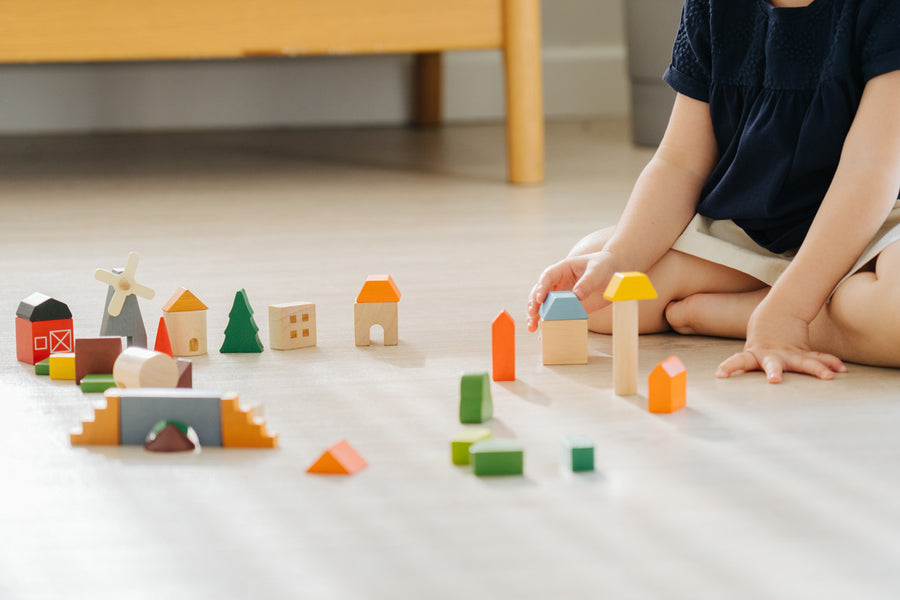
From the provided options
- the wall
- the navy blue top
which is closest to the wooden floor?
the navy blue top

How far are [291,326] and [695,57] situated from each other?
0.42 meters

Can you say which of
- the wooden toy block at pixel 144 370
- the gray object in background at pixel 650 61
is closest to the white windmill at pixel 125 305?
the wooden toy block at pixel 144 370

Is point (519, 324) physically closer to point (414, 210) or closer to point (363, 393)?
point (363, 393)

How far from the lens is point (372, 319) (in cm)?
90

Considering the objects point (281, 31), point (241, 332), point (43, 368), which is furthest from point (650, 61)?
point (43, 368)

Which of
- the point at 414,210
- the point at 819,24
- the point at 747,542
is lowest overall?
the point at 747,542

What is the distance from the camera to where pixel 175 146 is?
8.17 feet

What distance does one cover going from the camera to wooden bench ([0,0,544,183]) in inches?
67.9

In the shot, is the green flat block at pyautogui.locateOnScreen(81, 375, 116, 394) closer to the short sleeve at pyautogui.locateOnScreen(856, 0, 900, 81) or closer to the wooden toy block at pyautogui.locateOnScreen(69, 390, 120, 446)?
the wooden toy block at pyautogui.locateOnScreen(69, 390, 120, 446)

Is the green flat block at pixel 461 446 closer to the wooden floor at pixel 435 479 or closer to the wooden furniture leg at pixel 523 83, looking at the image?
the wooden floor at pixel 435 479

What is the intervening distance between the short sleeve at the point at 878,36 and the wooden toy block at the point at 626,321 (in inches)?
10.1

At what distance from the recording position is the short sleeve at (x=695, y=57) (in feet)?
3.09

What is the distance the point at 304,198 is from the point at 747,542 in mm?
1347

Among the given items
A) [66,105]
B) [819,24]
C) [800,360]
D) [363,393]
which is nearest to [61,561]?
[363,393]
